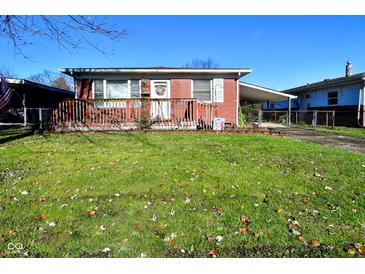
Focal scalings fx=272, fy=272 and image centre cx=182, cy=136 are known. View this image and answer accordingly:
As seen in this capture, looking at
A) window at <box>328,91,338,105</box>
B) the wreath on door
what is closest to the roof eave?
the wreath on door

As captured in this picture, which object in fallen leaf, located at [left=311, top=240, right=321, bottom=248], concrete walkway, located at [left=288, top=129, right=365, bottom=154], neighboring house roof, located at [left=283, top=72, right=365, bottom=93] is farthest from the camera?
neighboring house roof, located at [left=283, top=72, right=365, bottom=93]

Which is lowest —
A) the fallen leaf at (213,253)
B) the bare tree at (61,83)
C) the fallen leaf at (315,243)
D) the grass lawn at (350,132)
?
the fallen leaf at (213,253)

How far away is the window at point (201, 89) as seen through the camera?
15.4m

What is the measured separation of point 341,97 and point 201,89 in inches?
460

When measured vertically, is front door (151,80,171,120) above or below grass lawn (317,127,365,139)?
above

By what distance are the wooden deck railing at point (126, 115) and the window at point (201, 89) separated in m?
2.74

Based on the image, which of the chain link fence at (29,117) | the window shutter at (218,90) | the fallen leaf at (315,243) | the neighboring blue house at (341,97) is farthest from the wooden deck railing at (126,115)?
the neighboring blue house at (341,97)

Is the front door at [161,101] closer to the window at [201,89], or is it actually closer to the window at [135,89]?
the window at [135,89]

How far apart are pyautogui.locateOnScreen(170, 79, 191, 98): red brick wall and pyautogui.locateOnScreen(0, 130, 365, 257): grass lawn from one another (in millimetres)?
8782

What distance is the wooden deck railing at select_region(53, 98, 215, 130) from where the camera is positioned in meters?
12.0

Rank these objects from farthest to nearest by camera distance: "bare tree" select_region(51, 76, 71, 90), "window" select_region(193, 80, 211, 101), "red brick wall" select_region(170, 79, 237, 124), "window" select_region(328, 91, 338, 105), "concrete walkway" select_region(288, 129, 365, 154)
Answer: "bare tree" select_region(51, 76, 71, 90) < "window" select_region(328, 91, 338, 105) < "window" select_region(193, 80, 211, 101) < "red brick wall" select_region(170, 79, 237, 124) < "concrete walkway" select_region(288, 129, 365, 154)

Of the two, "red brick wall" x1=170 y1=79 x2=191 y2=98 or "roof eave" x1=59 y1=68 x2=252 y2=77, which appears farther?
"red brick wall" x1=170 y1=79 x2=191 y2=98

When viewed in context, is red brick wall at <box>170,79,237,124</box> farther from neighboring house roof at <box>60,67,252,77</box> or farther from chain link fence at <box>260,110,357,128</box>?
chain link fence at <box>260,110,357,128</box>
